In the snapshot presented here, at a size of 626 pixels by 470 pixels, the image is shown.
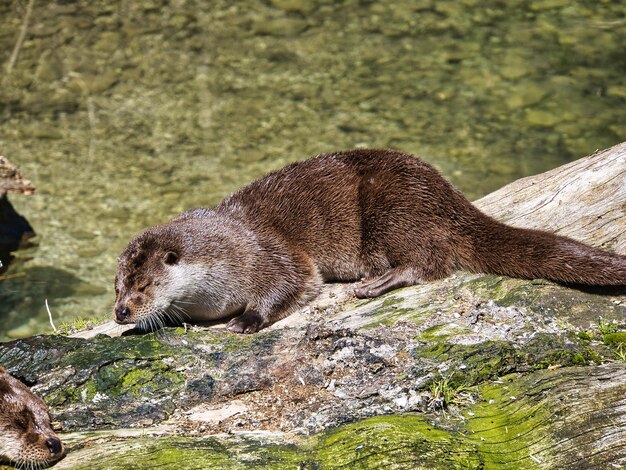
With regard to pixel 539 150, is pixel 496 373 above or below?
above

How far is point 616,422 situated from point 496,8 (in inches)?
318

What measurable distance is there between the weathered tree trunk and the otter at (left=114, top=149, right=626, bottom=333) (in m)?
0.12

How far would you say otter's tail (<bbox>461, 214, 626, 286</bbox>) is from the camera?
363 centimetres

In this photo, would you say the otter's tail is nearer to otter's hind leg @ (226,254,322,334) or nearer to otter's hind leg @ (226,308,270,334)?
otter's hind leg @ (226,254,322,334)

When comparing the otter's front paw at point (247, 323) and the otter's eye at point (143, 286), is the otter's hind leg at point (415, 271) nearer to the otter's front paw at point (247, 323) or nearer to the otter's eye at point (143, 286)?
the otter's front paw at point (247, 323)

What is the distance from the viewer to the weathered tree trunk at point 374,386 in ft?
9.37

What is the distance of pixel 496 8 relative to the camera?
10117mm

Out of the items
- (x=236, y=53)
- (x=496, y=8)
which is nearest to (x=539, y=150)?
(x=496, y=8)

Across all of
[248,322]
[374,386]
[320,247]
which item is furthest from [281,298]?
[374,386]

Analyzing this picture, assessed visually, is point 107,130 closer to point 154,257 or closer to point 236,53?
point 236,53

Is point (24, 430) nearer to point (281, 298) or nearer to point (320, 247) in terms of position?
point (281, 298)

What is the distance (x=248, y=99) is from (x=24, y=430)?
634cm

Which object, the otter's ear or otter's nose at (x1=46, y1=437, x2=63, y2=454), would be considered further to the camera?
the otter's ear

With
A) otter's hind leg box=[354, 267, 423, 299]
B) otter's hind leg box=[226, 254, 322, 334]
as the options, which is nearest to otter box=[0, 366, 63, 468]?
otter's hind leg box=[226, 254, 322, 334]
